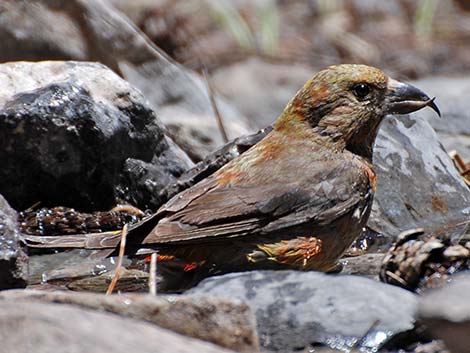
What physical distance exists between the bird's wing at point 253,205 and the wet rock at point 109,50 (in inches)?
76.1

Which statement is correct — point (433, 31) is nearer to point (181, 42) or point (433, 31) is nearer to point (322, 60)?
point (322, 60)

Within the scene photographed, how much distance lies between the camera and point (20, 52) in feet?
22.3

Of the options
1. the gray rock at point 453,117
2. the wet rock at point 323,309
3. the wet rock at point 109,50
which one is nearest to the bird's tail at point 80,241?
the wet rock at point 323,309

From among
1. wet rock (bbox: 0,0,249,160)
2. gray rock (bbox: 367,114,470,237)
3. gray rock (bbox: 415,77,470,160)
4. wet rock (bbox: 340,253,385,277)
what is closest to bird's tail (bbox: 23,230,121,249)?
wet rock (bbox: 340,253,385,277)

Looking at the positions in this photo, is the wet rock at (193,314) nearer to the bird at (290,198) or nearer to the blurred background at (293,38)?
the bird at (290,198)

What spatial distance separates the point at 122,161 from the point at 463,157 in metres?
2.41

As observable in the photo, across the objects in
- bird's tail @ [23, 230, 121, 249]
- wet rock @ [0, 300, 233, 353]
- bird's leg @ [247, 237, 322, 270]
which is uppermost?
wet rock @ [0, 300, 233, 353]

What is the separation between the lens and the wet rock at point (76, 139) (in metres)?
5.54

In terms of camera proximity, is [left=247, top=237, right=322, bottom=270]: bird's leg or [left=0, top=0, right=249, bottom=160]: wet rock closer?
[left=247, top=237, right=322, bottom=270]: bird's leg

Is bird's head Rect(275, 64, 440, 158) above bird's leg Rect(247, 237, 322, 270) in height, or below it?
above

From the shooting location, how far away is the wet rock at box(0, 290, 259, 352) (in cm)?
323

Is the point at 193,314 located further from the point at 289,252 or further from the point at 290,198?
the point at 290,198

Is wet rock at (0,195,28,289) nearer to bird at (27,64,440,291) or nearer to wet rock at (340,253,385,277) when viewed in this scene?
bird at (27,64,440,291)

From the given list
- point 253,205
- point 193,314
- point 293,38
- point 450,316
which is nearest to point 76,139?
point 253,205
